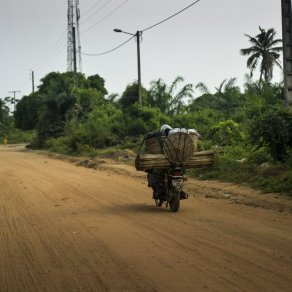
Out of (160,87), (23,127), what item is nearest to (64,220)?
(160,87)

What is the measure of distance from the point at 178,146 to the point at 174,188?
0.85 meters

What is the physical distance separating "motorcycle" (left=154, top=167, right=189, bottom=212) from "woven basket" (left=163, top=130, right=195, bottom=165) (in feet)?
0.78

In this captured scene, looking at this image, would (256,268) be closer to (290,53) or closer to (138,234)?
(138,234)

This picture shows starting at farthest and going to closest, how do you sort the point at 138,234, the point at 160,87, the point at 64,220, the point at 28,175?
the point at 160,87, the point at 28,175, the point at 64,220, the point at 138,234

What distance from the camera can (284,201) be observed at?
445 inches

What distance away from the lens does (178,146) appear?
33.8ft

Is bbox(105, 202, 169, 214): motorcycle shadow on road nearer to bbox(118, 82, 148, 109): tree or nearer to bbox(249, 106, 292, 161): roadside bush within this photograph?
bbox(249, 106, 292, 161): roadside bush

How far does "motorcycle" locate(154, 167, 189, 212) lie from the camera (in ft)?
33.3

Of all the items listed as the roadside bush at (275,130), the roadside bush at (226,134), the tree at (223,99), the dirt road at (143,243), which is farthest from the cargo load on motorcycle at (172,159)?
the tree at (223,99)

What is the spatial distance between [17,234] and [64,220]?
137 centimetres

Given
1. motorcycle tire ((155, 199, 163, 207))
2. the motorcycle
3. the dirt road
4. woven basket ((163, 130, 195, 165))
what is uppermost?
woven basket ((163, 130, 195, 165))

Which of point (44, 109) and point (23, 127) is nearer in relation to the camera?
point (44, 109)

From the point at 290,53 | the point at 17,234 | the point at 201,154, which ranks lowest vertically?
the point at 17,234

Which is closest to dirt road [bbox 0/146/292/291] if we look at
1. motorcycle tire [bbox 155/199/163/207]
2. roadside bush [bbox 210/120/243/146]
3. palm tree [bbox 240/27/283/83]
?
motorcycle tire [bbox 155/199/163/207]
